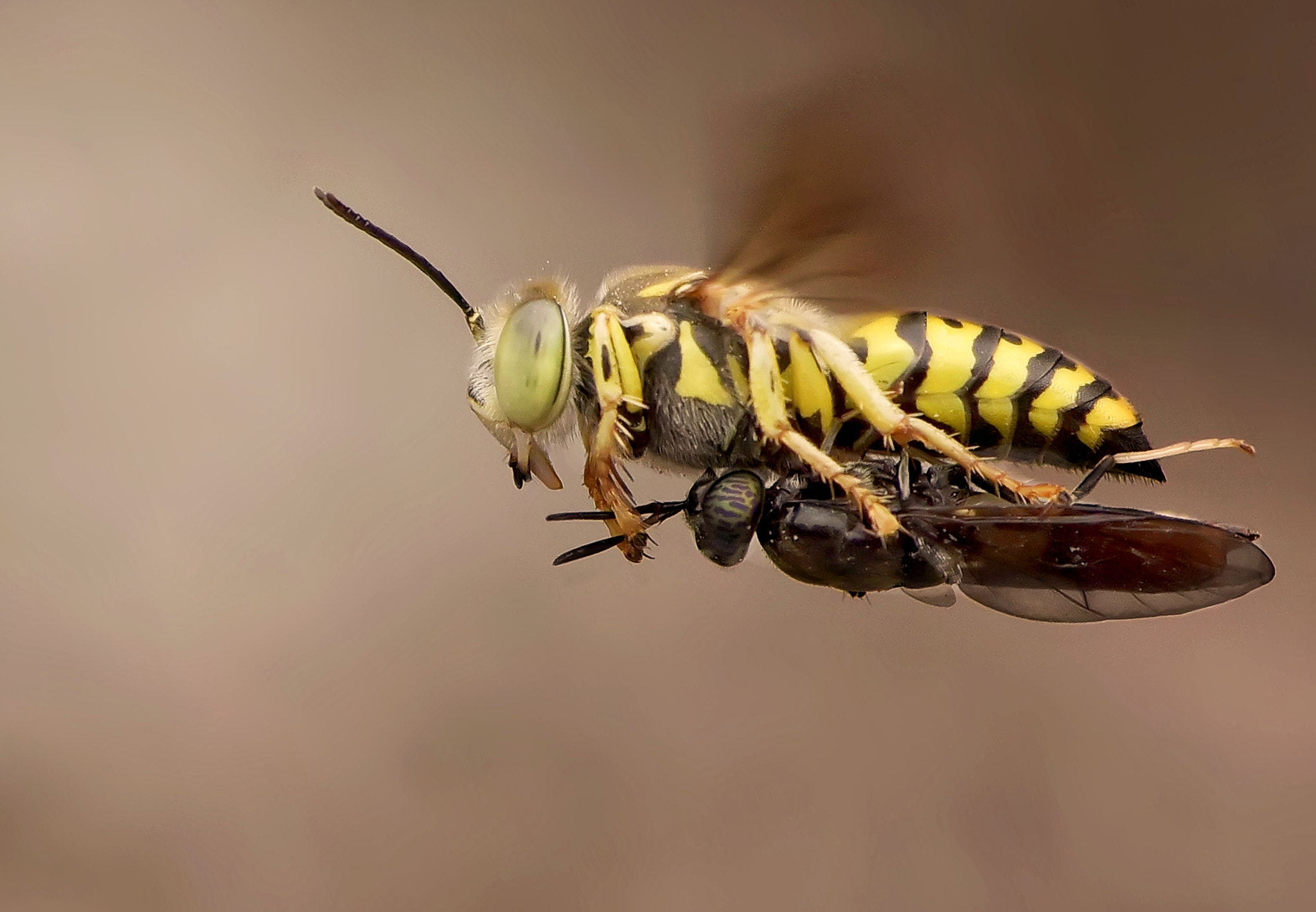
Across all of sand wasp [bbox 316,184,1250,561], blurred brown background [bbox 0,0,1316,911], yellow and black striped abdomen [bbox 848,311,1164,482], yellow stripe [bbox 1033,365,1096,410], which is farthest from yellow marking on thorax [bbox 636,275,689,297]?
blurred brown background [bbox 0,0,1316,911]

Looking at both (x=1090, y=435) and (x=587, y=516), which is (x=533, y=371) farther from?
(x=1090, y=435)

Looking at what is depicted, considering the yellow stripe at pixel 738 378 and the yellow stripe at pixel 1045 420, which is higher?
the yellow stripe at pixel 738 378

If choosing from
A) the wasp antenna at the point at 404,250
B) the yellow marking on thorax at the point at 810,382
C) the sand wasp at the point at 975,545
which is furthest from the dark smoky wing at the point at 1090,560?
the wasp antenna at the point at 404,250

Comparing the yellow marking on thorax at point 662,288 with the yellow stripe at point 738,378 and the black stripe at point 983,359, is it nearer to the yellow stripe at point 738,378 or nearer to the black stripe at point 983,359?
the yellow stripe at point 738,378

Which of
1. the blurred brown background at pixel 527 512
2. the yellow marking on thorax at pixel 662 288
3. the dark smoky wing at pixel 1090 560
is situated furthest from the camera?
the blurred brown background at pixel 527 512

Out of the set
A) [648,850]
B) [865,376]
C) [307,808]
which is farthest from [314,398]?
[865,376]

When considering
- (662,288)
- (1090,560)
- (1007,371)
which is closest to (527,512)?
(662,288)
